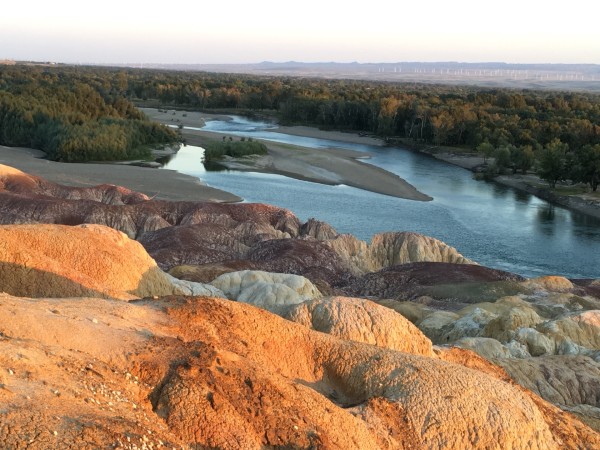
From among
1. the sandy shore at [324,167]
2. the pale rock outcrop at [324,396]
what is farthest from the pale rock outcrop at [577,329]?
the sandy shore at [324,167]

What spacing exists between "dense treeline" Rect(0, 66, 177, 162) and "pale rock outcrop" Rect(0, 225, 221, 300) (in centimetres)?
6072

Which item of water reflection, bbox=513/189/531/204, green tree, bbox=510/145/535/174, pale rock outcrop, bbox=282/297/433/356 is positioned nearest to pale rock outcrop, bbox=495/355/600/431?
pale rock outcrop, bbox=282/297/433/356

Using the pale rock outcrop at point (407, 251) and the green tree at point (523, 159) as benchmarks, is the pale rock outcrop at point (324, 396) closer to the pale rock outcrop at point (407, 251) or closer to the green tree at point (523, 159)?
the pale rock outcrop at point (407, 251)

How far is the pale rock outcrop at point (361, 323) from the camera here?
15.9 m

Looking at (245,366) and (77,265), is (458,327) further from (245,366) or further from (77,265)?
(245,366)

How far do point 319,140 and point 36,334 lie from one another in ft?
326

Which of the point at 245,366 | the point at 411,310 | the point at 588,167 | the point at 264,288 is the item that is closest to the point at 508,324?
the point at 411,310

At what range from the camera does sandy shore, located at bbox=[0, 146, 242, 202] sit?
60.1 m

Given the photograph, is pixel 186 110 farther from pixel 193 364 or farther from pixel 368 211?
pixel 193 364

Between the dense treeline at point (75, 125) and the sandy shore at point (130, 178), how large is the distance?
6.01 m

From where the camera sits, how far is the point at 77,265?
1880cm

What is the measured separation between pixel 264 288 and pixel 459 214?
40377 millimetres

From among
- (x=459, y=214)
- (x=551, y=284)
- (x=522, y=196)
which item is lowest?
(x=522, y=196)

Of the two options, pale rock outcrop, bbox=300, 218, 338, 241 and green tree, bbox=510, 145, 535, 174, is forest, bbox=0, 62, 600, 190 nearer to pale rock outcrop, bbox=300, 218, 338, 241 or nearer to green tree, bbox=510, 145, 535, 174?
green tree, bbox=510, 145, 535, 174
